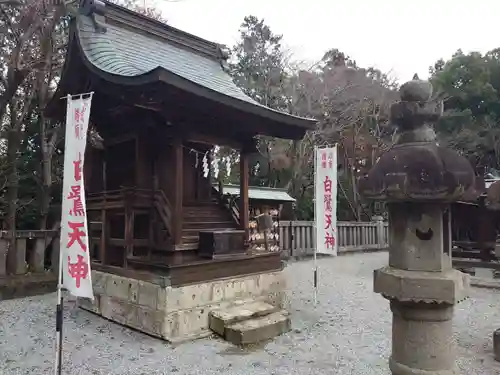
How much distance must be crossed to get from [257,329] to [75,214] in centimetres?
289

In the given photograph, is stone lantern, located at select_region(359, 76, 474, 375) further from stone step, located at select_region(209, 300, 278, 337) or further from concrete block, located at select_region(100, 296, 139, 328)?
concrete block, located at select_region(100, 296, 139, 328)

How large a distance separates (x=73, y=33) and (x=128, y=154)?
2181mm

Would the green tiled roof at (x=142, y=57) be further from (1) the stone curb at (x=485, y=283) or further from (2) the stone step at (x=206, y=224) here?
(1) the stone curb at (x=485, y=283)

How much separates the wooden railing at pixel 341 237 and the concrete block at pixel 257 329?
7.23 m

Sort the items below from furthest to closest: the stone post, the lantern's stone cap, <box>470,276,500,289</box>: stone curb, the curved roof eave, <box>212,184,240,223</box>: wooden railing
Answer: the stone post
<box>470,276,500,289</box>: stone curb
<box>212,184,240,223</box>: wooden railing
the curved roof eave
the lantern's stone cap

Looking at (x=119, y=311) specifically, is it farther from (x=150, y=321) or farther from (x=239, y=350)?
(x=239, y=350)

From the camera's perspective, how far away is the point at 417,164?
2.17 m

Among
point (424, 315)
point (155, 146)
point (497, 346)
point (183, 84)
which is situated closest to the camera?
point (424, 315)

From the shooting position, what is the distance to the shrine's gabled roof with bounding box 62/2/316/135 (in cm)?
546

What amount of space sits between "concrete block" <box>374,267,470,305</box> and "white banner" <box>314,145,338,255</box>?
5139mm

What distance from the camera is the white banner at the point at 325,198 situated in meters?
7.50

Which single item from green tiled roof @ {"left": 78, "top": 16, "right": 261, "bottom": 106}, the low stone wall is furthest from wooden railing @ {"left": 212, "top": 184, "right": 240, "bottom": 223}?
the low stone wall

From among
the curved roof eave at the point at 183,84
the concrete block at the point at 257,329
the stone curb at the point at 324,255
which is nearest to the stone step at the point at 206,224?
the concrete block at the point at 257,329

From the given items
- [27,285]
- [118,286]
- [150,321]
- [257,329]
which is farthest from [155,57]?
[27,285]
